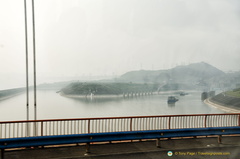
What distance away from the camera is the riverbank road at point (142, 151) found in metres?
4.59

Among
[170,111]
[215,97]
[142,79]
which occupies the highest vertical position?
[142,79]

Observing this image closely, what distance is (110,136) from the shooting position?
496cm

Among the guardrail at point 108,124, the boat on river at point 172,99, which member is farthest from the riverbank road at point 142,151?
the boat on river at point 172,99

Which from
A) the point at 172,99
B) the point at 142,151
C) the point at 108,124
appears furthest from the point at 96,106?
the point at 142,151

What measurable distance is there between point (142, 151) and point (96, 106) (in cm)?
493

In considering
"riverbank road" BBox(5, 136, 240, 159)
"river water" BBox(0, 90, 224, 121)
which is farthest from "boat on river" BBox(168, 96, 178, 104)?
"riverbank road" BBox(5, 136, 240, 159)

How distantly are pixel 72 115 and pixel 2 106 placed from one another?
283 centimetres

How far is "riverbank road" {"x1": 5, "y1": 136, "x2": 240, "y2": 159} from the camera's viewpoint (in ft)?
15.1

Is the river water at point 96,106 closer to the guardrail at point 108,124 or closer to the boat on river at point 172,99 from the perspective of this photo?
the boat on river at point 172,99

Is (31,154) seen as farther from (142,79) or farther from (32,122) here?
(142,79)

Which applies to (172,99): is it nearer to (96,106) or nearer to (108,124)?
(96,106)

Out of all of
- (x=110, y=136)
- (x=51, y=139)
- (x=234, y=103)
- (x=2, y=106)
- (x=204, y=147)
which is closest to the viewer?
(x=51, y=139)

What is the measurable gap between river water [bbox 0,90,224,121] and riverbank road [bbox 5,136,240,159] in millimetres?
1873

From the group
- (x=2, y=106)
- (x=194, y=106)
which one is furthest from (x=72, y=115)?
(x=194, y=106)
